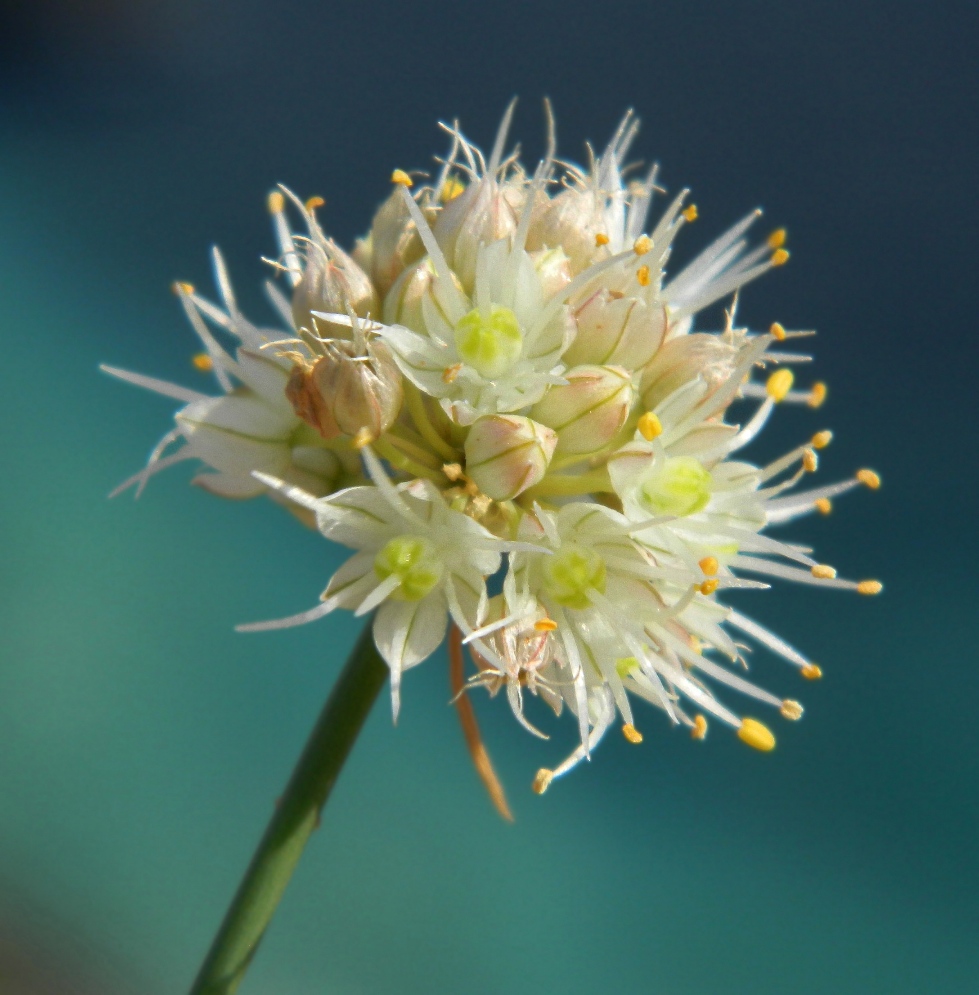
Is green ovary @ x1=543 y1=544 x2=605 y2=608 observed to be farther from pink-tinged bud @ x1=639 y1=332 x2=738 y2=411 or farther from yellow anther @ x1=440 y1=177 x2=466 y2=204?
yellow anther @ x1=440 y1=177 x2=466 y2=204

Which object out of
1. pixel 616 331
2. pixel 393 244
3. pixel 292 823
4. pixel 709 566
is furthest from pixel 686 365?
pixel 292 823

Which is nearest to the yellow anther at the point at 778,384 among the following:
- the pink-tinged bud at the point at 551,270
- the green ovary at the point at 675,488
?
the green ovary at the point at 675,488

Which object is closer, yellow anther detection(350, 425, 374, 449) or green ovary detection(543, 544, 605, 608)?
yellow anther detection(350, 425, 374, 449)

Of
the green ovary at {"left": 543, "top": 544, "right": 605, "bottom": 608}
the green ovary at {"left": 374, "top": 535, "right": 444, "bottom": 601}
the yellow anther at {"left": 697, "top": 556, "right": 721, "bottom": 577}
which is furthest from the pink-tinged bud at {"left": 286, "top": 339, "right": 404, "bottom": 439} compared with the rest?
the yellow anther at {"left": 697, "top": 556, "right": 721, "bottom": 577}

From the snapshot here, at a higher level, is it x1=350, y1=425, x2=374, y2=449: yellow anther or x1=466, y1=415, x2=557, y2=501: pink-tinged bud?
x1=466, y1=415, x2=557, y2=501: pink-tinged bud

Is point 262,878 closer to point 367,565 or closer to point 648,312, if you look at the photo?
point 367,565

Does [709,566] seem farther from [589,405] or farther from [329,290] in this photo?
[329,290]

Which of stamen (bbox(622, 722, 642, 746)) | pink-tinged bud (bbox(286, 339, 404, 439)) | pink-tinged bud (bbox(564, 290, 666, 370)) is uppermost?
pink-tinged bud (bbox(564, 290, 666, 370))
